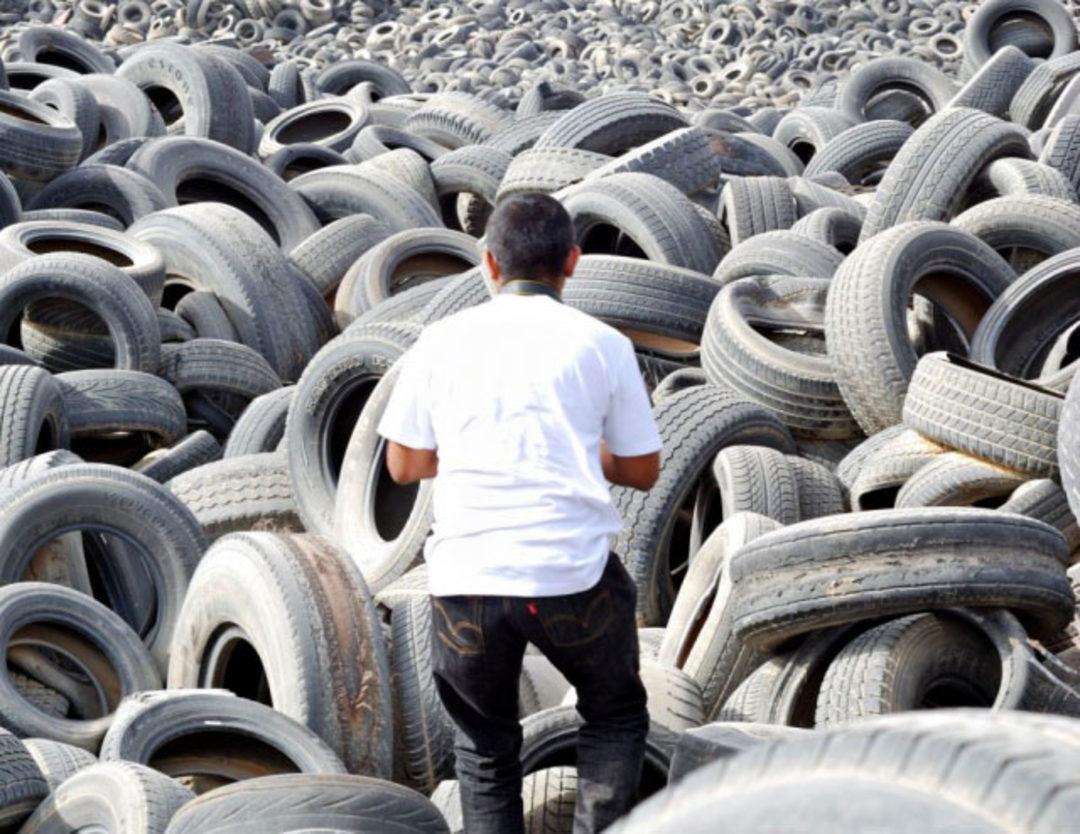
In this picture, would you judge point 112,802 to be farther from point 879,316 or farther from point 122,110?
point 122,110

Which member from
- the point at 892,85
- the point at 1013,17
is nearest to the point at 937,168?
the point at 892,85

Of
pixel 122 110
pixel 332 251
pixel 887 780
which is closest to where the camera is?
pixel 887 780

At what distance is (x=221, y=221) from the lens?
29.1 ft

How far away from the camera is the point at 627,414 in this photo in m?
3.37

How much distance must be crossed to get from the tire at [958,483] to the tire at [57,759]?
2651 mm

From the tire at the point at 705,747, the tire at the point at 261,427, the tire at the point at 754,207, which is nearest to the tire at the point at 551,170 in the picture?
the tire at the point at 754,207

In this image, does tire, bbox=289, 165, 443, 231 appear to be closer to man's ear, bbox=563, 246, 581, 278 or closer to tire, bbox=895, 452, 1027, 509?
tire, bbox=895, 452, 1027, 509

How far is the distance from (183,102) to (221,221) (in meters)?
3.61

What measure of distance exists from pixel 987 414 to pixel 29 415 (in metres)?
3.28

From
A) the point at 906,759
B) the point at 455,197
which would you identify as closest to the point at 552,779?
the point at 906,759

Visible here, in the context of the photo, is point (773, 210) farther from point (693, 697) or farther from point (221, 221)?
point (693, 697)

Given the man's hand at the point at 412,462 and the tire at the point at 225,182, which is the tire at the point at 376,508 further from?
the tire at the point at 225,182

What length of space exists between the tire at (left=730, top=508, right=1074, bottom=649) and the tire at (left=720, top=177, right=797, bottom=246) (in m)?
4.29

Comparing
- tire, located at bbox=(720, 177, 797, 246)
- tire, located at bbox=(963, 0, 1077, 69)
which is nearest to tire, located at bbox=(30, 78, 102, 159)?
tire, located at bbox=(720, 177, 797, 246)
